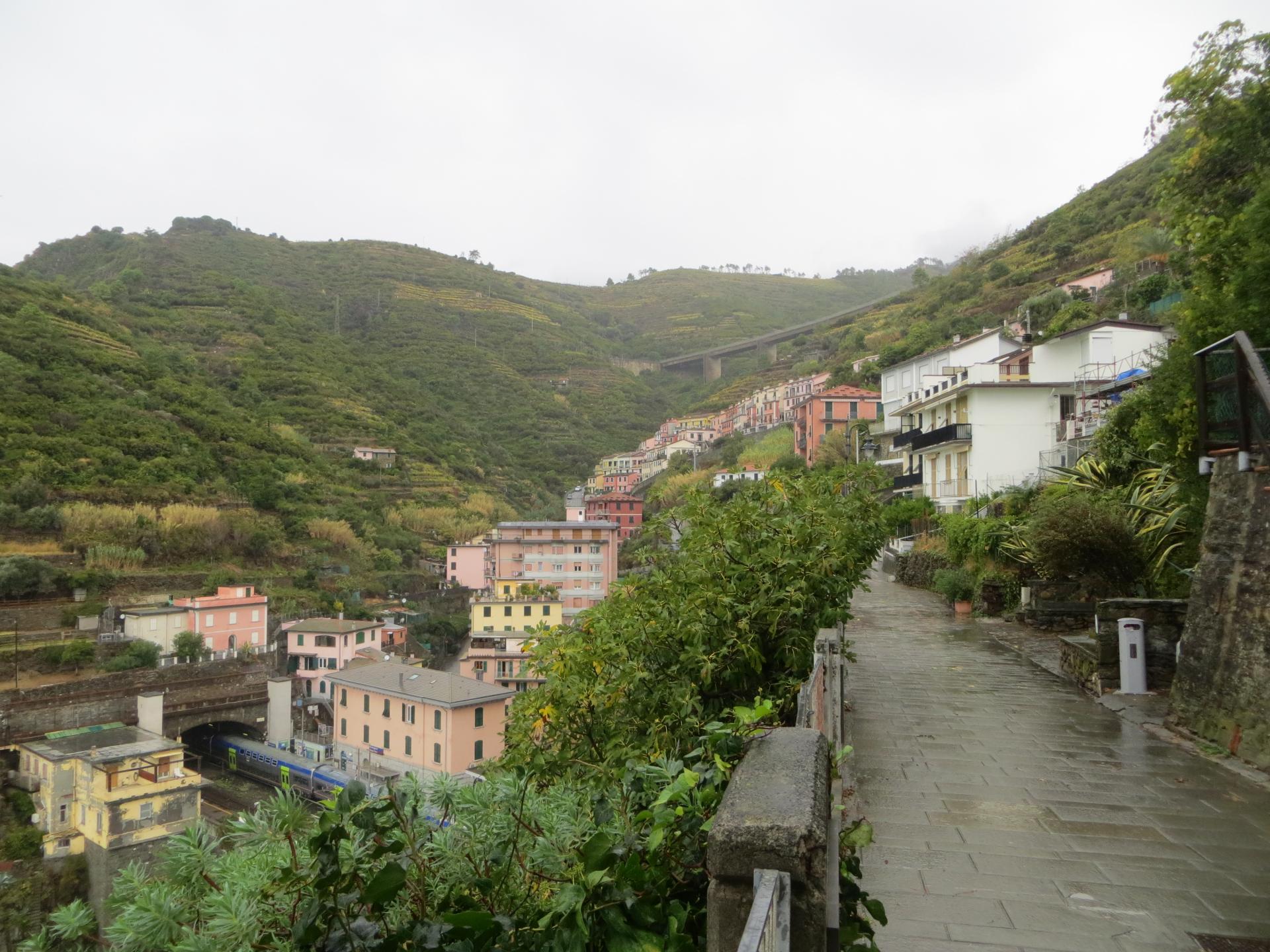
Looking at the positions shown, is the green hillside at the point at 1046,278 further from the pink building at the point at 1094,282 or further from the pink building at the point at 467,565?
the pink building at the point at 467,565

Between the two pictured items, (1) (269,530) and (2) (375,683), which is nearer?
(2) (375,683)

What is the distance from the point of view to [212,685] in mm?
33531

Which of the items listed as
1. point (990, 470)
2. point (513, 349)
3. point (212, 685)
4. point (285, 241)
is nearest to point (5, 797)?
point (212, 685)

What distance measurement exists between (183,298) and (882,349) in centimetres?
8291

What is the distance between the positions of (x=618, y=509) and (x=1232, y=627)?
198ft

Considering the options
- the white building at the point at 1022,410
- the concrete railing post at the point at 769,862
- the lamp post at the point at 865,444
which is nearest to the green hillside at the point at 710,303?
the lamp post at the point at 865,444

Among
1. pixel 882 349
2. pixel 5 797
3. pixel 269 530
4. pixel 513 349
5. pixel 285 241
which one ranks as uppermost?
pixel 285 241

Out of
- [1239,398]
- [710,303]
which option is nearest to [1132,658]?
[1239,398]

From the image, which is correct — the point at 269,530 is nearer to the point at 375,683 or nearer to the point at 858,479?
the point at 375,683

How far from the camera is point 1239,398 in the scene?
614 centimetres

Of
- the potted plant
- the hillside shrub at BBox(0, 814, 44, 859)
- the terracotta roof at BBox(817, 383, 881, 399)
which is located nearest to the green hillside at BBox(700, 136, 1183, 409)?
the terracotta roof at BBox(817, 383, 881, 399)

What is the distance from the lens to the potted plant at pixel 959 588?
15.1m

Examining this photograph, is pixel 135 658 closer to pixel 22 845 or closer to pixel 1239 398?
pixel 22 845

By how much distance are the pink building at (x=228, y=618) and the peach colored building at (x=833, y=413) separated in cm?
3311
